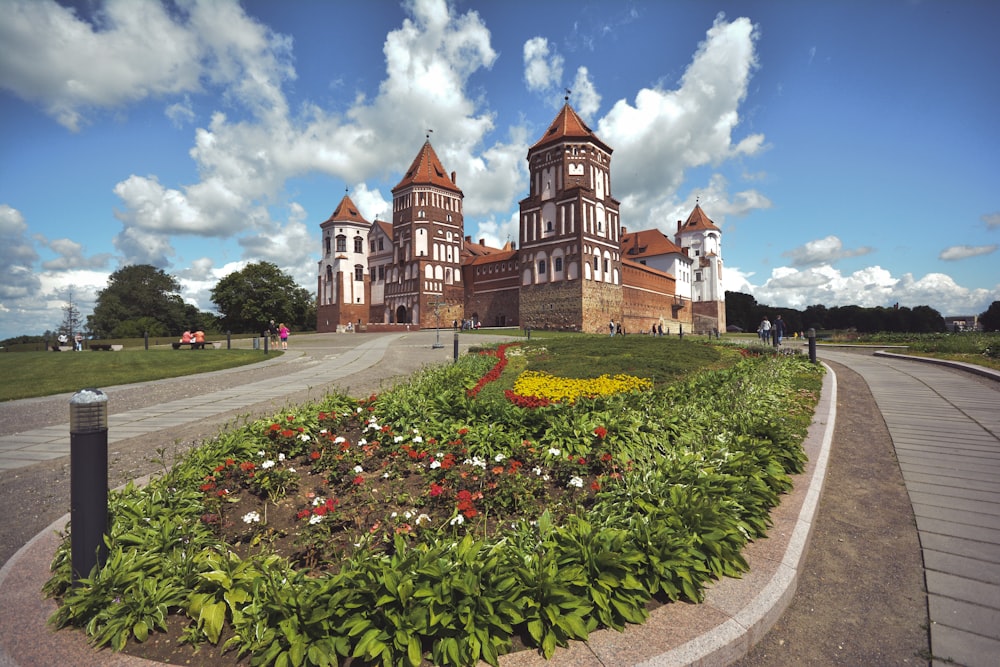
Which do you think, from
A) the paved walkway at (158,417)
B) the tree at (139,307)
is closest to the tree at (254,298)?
the tree at (139,307)

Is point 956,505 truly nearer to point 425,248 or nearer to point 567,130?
point 567,130

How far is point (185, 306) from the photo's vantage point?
231ft

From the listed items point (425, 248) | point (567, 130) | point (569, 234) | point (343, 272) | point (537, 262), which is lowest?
point (537, 262)

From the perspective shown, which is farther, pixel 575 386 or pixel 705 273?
pixel 705 273

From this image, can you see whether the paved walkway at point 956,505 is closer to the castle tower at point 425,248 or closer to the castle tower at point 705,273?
the castle tower at point 425,248

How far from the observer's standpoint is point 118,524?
2.98 meters

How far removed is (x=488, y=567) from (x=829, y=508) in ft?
10.9

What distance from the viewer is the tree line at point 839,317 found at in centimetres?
8381

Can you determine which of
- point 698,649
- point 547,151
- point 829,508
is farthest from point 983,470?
point 547,151

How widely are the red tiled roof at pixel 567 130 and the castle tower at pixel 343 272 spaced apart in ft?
85.2

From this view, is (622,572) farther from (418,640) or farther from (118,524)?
(118,524)

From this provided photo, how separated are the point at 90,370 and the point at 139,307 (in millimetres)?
62412

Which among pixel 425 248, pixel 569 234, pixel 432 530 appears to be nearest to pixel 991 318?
pixel 569 234

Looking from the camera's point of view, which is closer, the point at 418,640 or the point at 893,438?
the point at 418,640
